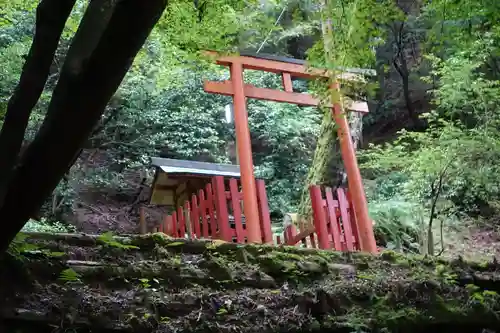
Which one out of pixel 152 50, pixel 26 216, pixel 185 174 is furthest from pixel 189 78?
pixel 26 216

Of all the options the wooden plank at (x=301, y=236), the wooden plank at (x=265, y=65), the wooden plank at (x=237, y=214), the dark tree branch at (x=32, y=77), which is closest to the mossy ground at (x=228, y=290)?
the dark tree branch at (x=32, y=77)

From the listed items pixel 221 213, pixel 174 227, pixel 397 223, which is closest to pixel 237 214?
pixel 221 213

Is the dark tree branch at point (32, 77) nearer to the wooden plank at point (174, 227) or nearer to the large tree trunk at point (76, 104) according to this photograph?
the large tree trunk at point (76, 104)

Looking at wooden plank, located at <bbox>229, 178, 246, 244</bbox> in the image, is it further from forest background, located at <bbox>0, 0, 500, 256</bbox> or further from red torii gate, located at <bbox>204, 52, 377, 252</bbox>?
forest background, located at <bbox>0, 0, 500, 256</bbox>

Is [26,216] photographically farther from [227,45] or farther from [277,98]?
[277,98]

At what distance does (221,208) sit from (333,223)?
47.0 inches

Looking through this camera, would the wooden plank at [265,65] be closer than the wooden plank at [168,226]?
Yes

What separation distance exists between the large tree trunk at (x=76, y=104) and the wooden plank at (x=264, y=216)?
3612 mm

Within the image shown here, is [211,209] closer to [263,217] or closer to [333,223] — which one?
[263,217]

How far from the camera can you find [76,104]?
1.64m

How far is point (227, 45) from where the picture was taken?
571cm

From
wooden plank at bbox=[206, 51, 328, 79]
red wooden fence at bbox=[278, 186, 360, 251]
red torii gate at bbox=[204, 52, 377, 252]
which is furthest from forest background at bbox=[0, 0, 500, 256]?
red wooden fence at bbox=[278, 186, 360, 251]

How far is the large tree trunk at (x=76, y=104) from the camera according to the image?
153 centimetres

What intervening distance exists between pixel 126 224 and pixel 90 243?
11145mm
